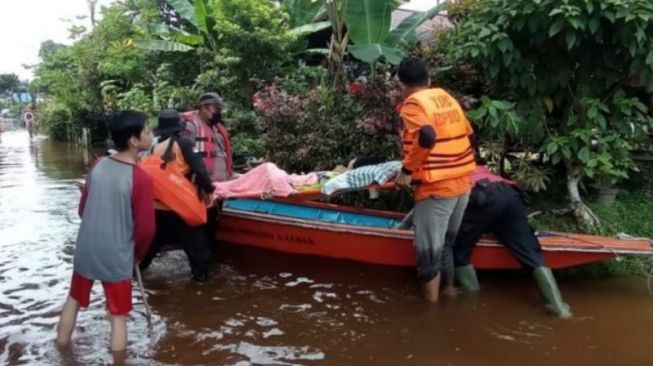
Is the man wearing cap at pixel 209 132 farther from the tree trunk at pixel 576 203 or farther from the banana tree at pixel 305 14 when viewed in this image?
the banana tree at pixel 305 14

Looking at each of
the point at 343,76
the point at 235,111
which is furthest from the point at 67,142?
the point at 343,76

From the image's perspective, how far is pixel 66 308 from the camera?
440 cm

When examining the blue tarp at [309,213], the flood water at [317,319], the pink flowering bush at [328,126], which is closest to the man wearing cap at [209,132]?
the blue tarp at [309,213]

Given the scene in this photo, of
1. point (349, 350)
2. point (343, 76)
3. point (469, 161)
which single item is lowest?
point (349, 350)

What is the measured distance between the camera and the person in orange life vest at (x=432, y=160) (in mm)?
4898

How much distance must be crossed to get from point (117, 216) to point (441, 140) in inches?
99.5

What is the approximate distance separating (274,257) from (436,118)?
293cm

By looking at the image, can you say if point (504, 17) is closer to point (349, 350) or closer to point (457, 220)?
point (457, 220)

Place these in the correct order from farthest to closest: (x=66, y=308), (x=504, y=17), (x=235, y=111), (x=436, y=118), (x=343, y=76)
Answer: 1. (x=235, y=111)
2. (x=343, y=76)
3. (x=504, y=17)
4. (x=436, y=118)
5. (x=66, y=308)

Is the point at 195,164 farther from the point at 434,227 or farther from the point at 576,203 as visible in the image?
the point at 576,203

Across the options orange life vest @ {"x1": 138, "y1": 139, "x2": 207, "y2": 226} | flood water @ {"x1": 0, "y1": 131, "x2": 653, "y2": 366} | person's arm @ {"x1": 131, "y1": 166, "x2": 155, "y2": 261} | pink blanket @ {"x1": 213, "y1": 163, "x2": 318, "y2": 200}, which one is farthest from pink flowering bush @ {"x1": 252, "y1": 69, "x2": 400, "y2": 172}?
person's arm @ {"x1": 131, "y1": 166, "x2": 155, "y2": 261}

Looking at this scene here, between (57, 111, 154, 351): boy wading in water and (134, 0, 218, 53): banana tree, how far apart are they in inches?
380

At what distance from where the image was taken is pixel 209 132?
6695mm

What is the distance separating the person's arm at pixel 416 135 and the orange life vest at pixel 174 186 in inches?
79.1
